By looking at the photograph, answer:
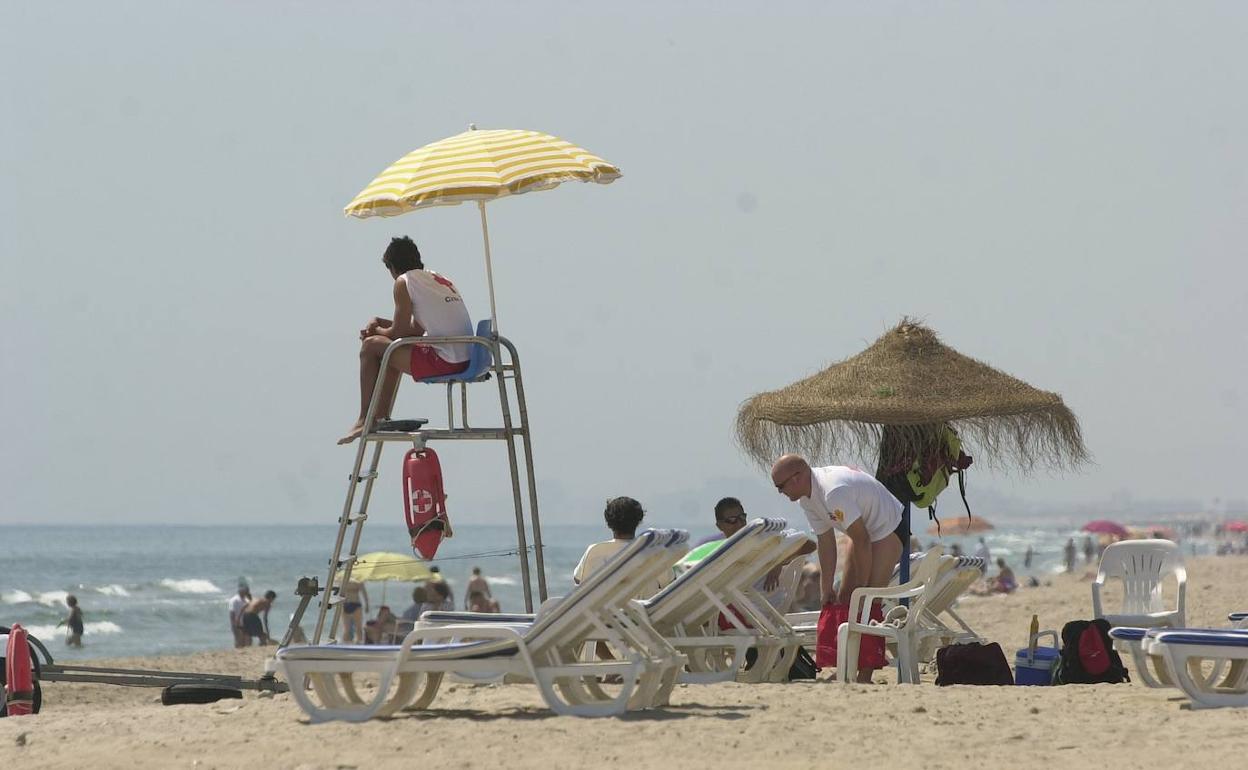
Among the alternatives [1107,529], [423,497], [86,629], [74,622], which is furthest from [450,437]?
[1107,529]

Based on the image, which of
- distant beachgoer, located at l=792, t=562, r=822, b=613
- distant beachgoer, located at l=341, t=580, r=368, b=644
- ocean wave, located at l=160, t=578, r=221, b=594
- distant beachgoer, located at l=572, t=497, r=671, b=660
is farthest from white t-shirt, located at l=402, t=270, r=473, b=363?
ocean wave, located at l=160, t=578, r=221, b=594

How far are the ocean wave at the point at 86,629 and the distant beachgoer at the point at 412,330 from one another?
31.0 meters

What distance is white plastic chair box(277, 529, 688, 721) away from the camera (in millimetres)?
6344

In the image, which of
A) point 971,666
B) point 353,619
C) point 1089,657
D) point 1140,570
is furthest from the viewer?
point 353,619

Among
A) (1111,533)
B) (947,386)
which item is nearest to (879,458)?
(947,386)

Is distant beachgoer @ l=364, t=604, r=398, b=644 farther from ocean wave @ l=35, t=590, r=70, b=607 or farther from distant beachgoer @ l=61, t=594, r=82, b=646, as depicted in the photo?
ocean wave @ l=35, t=590, r=70, b=607

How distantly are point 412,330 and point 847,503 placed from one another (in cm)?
235

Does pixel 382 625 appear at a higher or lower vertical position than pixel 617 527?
lower

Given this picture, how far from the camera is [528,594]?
8445mm

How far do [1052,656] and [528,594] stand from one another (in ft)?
8.87

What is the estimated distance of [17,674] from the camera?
8.02 meters

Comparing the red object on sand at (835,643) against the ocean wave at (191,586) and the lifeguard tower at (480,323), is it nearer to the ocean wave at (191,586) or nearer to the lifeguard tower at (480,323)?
the lifeguard tower at (480,323)

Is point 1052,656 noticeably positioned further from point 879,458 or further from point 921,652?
point 879,458

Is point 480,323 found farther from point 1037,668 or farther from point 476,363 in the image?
point 1037,668
